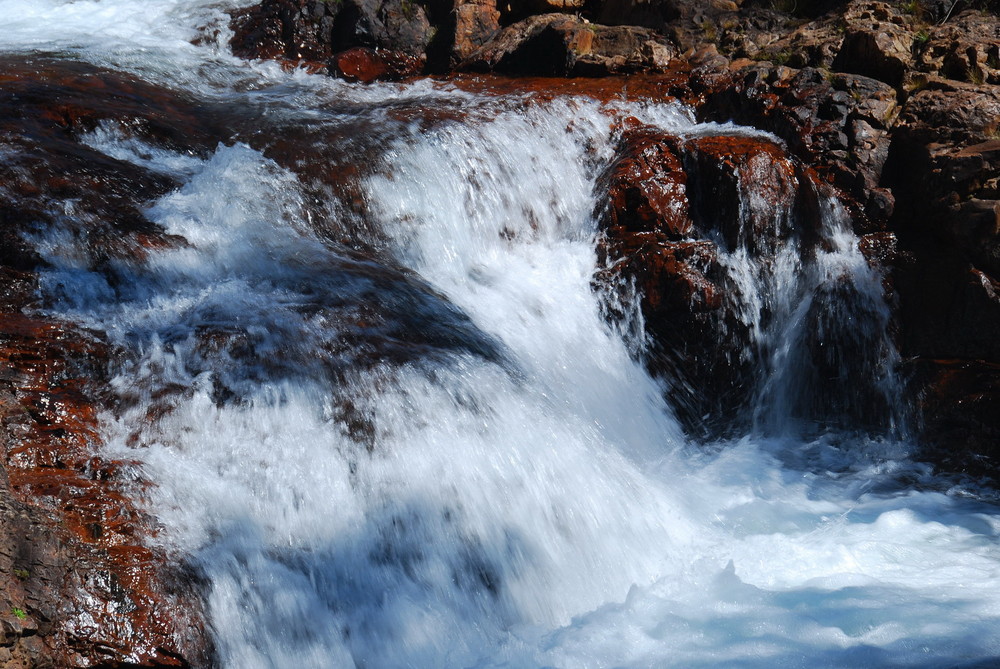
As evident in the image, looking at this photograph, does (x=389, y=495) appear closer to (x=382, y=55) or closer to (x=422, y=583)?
(x=422, y=583)

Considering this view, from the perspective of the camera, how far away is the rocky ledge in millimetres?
4543

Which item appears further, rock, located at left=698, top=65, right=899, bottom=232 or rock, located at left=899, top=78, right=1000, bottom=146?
rock, located at left=698, top=65, right=899, bottom=232

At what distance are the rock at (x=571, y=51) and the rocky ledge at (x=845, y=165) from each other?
1cm

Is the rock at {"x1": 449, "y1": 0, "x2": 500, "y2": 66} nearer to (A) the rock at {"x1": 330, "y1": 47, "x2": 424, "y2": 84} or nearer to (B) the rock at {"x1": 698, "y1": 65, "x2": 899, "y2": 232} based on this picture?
(A) the rock at {"x1": 330, "y1": 47, "x2": 424, "y2": 84}

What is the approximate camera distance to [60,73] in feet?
17.5

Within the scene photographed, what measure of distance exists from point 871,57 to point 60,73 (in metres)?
5.55

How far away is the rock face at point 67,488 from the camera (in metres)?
2.40

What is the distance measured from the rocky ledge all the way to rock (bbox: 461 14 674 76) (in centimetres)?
1

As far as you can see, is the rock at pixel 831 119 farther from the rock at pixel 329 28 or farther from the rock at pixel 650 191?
the rock at pixel 329 28

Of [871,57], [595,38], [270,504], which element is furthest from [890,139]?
[270,504]

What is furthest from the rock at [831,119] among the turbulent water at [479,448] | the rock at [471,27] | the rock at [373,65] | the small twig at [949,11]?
the rock at [373,65]

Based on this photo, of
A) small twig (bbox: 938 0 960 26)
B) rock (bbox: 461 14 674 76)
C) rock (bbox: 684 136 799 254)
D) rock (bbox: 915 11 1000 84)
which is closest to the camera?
rock (bbox: 684 136 799 254)

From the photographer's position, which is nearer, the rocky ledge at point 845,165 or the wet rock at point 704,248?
the rocky ledge at point 845,165

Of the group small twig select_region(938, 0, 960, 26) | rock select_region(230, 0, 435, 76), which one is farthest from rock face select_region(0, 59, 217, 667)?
small twig select_region(938, 0, 960, 26)
